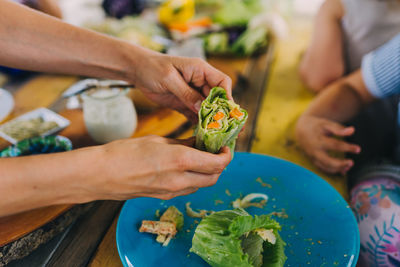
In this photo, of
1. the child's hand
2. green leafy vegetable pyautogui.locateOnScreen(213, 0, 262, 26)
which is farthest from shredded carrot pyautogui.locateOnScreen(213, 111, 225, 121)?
green leafy vegetable pyautogui.locateOnScreen(213, 0, 262, 26)

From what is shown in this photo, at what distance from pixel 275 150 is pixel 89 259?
1306mm

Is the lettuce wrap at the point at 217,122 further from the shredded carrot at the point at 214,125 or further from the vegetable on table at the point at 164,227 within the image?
the vegetable on table at the point at 164,227

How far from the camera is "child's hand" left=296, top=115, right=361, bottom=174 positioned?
185 centimetres

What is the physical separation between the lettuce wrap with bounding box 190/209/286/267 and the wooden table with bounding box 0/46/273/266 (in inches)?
17.8

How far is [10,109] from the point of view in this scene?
2268 mm

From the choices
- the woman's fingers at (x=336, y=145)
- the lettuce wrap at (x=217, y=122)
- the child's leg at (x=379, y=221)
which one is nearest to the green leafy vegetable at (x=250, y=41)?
the woman's fingers at (x=336, y=145)

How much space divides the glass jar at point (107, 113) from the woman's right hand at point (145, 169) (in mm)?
676

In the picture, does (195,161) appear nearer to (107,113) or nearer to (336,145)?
(107,113)

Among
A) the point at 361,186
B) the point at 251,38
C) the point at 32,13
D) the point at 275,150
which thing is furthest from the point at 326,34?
the point at 32,13

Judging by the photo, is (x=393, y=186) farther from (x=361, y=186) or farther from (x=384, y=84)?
(x=384, y=84)

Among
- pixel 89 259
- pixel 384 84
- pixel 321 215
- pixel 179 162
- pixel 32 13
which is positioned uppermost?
pixel 32 13

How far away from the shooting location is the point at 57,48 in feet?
5.15

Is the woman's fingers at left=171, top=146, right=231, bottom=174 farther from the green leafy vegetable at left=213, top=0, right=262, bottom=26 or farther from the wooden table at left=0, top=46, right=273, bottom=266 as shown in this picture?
the green leafy vegetable at left=213, top=0, right=262, bottom=26

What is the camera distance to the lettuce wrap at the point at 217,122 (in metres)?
1.36
